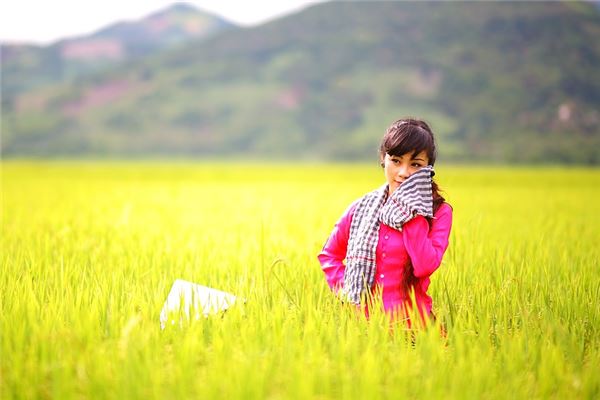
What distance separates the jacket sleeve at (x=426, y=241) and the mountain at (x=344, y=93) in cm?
5385

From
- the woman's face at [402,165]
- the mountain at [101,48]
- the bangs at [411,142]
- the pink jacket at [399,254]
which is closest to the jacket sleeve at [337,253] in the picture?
the pink jacket at [399,254]

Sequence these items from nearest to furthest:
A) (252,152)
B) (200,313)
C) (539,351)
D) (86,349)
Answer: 1. (86,349)
2. (539,351)
3. (200,313)
4. (252,152)

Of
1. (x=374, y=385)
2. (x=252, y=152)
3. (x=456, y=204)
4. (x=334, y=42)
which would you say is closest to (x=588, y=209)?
(x=456, y=204)

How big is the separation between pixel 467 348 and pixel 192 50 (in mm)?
104857

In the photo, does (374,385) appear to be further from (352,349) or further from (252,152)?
(252,152)

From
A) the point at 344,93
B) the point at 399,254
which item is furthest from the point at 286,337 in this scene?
the point at 344,93

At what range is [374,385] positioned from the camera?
5.82 feet

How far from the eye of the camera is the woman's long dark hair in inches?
96.1

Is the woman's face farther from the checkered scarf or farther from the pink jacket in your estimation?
the pink jacket

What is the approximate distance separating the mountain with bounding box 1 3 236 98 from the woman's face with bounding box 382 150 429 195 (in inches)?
4406

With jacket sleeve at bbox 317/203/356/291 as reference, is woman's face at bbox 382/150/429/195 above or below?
above

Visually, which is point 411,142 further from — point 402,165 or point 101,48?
point 101,48

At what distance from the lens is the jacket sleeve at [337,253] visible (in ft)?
8.96

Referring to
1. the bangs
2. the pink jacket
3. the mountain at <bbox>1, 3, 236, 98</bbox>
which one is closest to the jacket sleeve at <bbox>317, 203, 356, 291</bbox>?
the pink jacket
